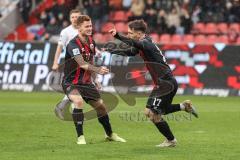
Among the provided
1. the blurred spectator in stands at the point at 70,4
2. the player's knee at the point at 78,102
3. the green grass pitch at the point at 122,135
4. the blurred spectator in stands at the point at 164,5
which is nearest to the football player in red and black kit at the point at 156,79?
the green grass pitch at the point at 122,135

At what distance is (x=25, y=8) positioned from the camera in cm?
3450

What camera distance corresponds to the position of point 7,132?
13469 mm

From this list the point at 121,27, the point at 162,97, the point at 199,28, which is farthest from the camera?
the point at 121,27

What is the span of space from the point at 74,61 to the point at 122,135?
1925 millimetres

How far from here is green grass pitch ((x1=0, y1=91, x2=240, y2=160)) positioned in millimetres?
10320

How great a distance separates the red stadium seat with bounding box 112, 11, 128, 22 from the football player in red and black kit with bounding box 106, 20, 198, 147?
20.4m

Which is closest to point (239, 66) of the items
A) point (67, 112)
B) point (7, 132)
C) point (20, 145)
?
point (67, 112)

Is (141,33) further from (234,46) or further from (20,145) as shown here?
(234,46)

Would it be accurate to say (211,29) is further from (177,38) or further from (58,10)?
(58,10)

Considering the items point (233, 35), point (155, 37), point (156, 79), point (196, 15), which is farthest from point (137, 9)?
point (156, 79)

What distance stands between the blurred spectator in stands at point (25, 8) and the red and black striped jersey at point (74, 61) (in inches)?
895

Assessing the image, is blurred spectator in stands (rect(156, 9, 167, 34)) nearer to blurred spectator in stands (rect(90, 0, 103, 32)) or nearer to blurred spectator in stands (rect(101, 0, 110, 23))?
blurred spectator in stands (rect(90, 0, 103, 32))

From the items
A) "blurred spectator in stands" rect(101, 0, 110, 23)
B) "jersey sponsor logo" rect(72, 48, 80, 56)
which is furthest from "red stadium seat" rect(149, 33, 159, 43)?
"jersey sponsor logo" rect(72, 48, 80, 56)

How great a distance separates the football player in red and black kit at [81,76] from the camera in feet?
38.7
